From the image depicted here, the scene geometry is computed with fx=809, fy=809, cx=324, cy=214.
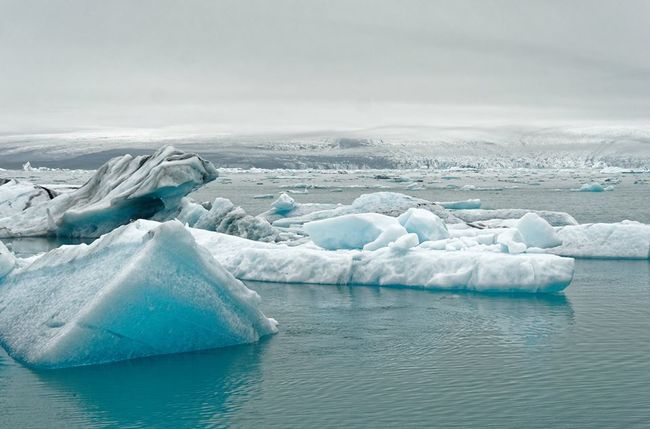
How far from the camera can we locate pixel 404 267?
13188mm

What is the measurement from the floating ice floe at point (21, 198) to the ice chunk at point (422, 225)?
1255 centimetres

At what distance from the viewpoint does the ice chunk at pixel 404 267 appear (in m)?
12.5

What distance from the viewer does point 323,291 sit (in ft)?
42.6

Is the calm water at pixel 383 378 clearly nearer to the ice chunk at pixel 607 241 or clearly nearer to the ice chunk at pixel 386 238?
the ice chunk at pixel 386 238

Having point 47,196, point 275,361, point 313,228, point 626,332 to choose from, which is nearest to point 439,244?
point 313,228

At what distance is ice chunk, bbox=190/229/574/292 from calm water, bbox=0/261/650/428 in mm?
1125

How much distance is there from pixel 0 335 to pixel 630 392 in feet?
22.8

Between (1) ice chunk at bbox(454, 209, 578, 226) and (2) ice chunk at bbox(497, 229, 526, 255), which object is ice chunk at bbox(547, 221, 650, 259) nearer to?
(2) ice chunk at bbox(497, 229, 526, 255)

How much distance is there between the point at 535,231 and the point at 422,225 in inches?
82.4

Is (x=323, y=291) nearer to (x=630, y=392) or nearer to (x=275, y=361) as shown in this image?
(x=275, y=361)

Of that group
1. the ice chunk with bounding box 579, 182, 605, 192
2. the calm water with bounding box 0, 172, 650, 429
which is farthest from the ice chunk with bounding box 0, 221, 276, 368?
the ice chunk with bounding box 579, 182, 605, 192


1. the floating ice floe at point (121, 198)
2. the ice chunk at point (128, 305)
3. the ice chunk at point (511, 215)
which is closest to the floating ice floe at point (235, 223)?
the floating ice floe at point (121, 198)

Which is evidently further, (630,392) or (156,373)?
(156,373)

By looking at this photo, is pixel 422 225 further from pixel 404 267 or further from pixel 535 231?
pixel 404 267
